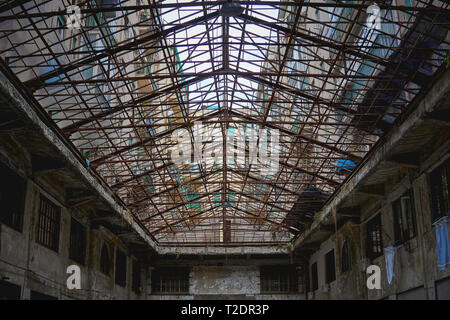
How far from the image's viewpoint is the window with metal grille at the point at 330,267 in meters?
27.9

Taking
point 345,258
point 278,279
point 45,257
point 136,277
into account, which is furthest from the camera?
point 278,279

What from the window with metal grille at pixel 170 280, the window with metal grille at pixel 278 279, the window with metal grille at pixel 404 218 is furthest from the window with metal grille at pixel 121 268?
the window with metal grille at pixel 404 218

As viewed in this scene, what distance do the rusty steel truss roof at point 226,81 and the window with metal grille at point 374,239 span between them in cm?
221

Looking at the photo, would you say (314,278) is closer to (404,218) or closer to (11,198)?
(404,218)

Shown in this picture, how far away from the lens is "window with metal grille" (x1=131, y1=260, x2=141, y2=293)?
106 feet

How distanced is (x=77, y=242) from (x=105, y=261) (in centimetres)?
437

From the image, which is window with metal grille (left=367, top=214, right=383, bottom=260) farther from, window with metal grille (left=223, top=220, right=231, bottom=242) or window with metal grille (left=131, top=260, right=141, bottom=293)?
window with metal grille (left=131, top=260, right=141, bottom=293)

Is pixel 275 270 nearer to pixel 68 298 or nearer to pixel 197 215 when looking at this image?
pixel 197 215

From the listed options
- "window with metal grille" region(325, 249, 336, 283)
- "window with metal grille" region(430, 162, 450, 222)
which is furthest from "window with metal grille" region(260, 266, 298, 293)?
"window with metal grille" region(430, 162, 450, 222)

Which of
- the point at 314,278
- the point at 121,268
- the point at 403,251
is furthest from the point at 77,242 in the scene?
the point at 314,278

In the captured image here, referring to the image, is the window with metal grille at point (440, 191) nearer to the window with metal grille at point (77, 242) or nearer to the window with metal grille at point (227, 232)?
the window with metal grille at point (77, 242)

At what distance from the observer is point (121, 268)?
29.7 meters

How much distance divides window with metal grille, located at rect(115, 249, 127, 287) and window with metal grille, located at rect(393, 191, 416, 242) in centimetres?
1561

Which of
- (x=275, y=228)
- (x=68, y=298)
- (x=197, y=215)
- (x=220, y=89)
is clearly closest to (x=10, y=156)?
(x=68, y=298)
